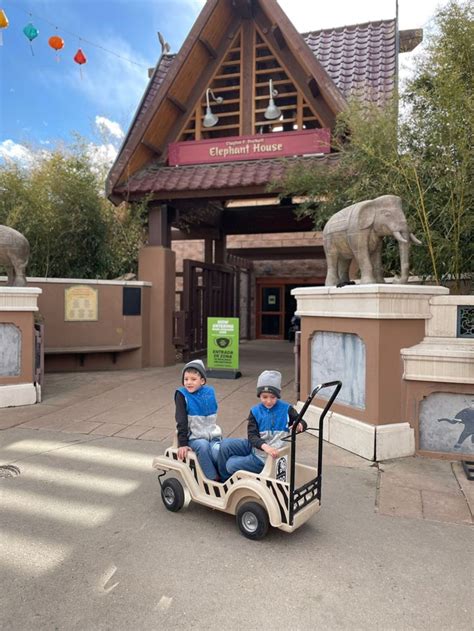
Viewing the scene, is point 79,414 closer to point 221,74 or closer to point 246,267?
point 221,74

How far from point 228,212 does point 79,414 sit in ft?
27.4

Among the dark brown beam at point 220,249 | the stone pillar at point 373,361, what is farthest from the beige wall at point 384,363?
the dark brown beam at point 220,249

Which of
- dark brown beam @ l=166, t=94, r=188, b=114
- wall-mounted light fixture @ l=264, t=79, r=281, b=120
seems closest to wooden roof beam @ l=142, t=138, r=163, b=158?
dark brown beam @ l=166, t=94, r=188, b=114

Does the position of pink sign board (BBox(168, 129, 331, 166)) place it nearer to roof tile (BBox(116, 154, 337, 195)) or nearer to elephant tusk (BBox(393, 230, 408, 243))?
roof tile (BBox(116, 154, 337, 195))

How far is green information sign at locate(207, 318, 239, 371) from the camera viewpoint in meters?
8.94

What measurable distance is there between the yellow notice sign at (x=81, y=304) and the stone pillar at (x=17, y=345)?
2643 millimetres

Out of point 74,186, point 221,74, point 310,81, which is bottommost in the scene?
point 74,186

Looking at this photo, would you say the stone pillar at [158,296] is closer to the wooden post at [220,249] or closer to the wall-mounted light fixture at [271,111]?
the wooden post at [220,249]

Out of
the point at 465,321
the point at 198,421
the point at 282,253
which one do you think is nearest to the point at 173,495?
the point at 198,421

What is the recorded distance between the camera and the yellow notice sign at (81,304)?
→ 30.6ft

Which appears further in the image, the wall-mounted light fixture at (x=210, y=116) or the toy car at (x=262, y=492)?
the wall-mounted light fixture at (x=210, y=116)

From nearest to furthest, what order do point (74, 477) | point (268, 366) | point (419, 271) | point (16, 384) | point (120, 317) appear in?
point (74, 477) → point (419, 271) → point (16, 384) → point (120, 317) → point (268, 366)

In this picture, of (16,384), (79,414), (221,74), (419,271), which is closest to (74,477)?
(79,414)

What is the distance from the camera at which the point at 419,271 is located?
6.09 metres
